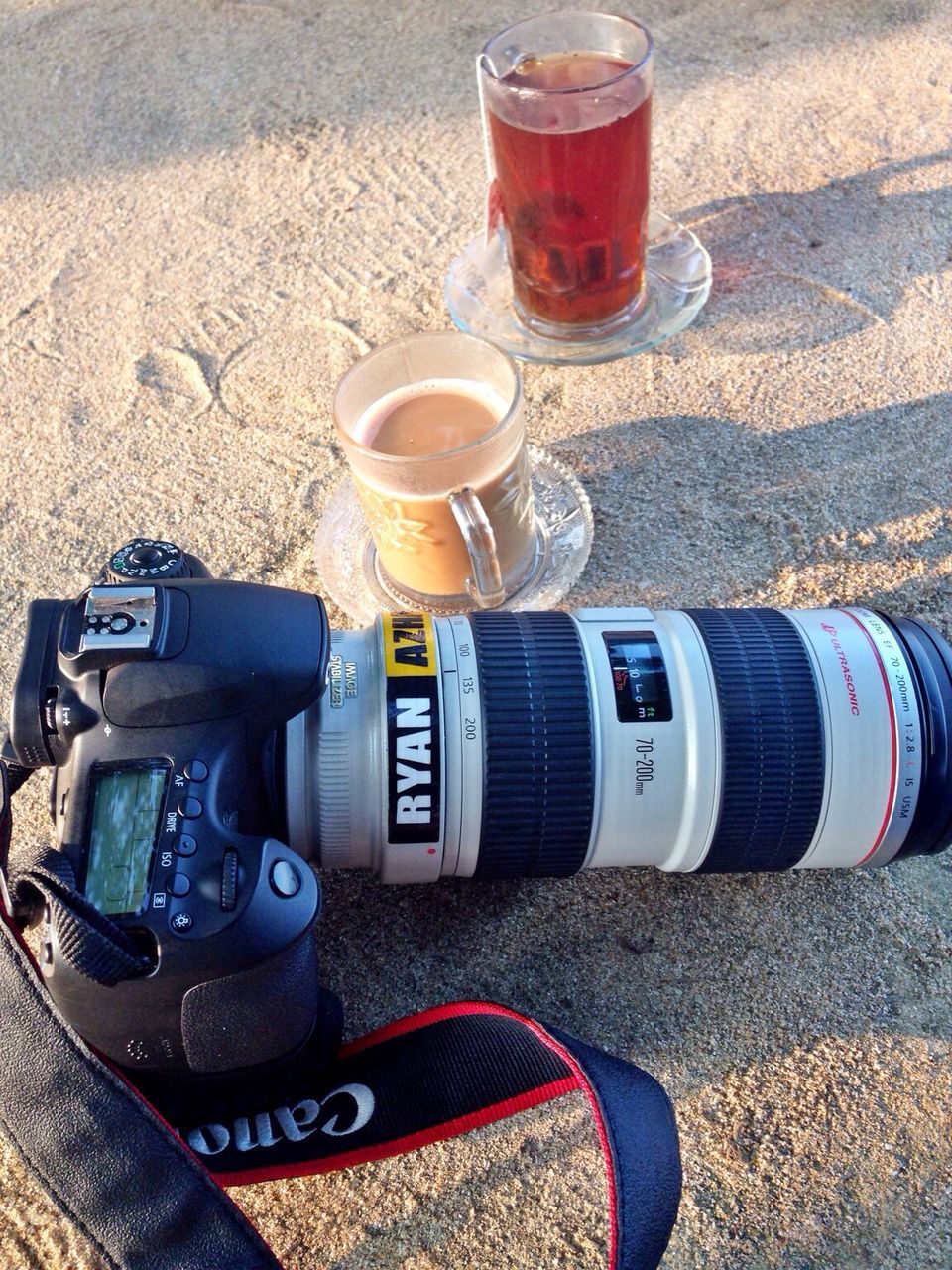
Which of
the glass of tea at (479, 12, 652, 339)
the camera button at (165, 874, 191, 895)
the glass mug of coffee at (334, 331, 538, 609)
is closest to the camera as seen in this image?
the camera button at (165, 874, 191, 895)

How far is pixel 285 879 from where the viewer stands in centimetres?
64

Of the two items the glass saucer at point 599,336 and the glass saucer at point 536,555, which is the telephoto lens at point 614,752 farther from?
the glass saucer at point 599,336

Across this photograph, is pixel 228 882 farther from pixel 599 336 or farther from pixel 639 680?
pixel 599 336

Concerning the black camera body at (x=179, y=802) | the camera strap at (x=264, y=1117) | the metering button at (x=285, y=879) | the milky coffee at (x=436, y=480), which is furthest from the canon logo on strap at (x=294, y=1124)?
the milky coffee at (x=436, y=480)

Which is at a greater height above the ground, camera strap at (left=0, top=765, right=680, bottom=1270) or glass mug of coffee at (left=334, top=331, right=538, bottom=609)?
glass mug of coffee at (left=334, top=331, right=538, bottom=609)

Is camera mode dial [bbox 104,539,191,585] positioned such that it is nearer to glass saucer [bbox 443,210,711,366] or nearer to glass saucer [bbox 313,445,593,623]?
glass saucer [bbox 313,445,593,623]

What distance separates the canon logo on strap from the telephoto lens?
161 mm

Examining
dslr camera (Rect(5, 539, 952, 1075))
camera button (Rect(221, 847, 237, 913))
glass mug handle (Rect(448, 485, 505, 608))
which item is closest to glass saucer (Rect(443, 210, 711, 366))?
glass mug handle (Rect(448, 485, 505, 608))

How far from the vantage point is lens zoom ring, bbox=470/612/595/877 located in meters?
0.74

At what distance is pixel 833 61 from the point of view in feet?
4.84

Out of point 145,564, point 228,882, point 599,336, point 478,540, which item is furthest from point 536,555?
point 228,882

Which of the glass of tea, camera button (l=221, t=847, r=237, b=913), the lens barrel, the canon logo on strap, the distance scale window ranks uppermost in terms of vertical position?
the glass of tea

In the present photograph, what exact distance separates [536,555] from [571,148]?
38 centimetres

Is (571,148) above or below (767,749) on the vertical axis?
above
